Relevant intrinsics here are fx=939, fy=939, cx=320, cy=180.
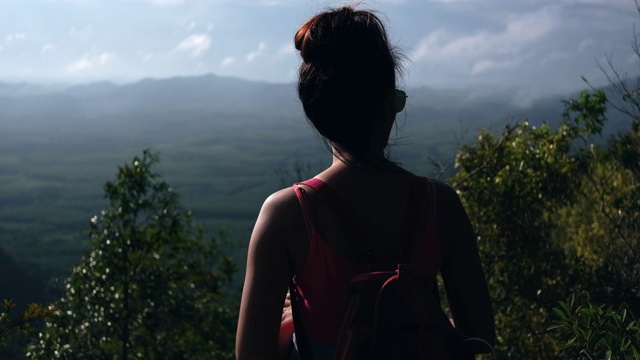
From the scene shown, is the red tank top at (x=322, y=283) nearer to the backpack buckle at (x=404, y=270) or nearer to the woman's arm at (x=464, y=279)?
the backpack buckle at (x=404, y=270)

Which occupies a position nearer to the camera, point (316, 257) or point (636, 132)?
point (316, 257)

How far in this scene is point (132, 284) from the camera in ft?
31.5

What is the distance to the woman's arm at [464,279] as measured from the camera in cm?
232

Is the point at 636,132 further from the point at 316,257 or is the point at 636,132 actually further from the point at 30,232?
the point at 30,232

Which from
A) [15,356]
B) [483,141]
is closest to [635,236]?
[483,141]

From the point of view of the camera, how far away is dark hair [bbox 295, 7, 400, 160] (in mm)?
2168

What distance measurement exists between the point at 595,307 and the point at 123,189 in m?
6.88

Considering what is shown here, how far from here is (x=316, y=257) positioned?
84.6 inches

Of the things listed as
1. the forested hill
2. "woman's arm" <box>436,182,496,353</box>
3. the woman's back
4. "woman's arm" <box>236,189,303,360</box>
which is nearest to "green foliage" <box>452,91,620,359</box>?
"woman's arm" <box>436,182,496,353</box>

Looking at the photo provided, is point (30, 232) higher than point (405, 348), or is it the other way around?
point (405, 348)

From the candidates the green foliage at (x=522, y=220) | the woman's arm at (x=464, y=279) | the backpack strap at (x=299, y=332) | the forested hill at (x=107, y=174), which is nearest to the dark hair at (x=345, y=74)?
the woman's arm at (x=464, y=279)

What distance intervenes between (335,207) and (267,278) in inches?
8.9

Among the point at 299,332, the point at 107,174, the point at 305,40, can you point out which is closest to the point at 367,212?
the point at 299,332

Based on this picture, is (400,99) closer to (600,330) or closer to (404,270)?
(404,270)
